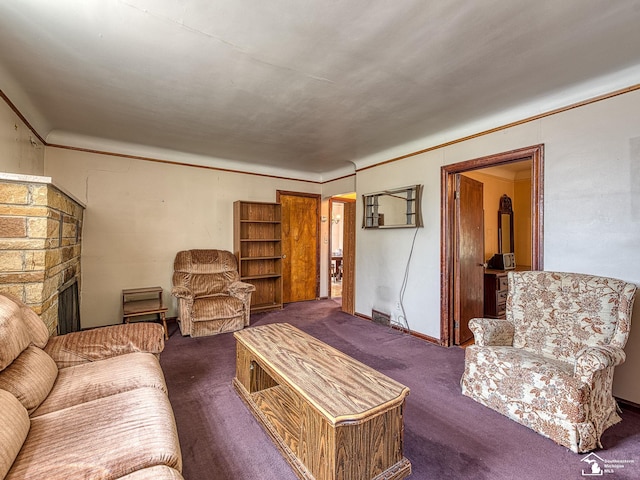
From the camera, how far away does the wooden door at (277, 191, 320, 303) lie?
543 cm

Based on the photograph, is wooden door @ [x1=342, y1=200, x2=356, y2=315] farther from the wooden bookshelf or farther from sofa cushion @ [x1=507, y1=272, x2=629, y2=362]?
sofa cushion @ [x1=507, y1=272, x2=629, y2=362]

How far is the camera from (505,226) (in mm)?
4926

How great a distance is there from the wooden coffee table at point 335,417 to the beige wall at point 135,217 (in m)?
2.95

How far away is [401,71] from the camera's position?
7.04ft

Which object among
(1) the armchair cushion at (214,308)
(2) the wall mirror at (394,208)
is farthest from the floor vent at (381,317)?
(1) the armchair cushion at (214,308)

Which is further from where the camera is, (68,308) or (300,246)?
(300,246)

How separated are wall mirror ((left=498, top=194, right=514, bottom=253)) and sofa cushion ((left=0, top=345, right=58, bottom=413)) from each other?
5437mm

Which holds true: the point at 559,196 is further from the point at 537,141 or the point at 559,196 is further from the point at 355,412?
the point at 355,412

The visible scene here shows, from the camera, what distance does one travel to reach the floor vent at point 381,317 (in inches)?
159

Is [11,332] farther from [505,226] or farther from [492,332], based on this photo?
[505,226]

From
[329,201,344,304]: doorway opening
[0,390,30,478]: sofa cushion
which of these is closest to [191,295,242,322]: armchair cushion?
[0,390,30,478]: sofa cushion

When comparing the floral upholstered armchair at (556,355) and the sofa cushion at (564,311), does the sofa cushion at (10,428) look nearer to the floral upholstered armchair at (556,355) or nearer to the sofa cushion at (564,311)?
the floral upholstered armchair at (556,355)

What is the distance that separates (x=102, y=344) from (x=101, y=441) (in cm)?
98

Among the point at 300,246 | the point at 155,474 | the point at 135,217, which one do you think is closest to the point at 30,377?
the point at 155,474
